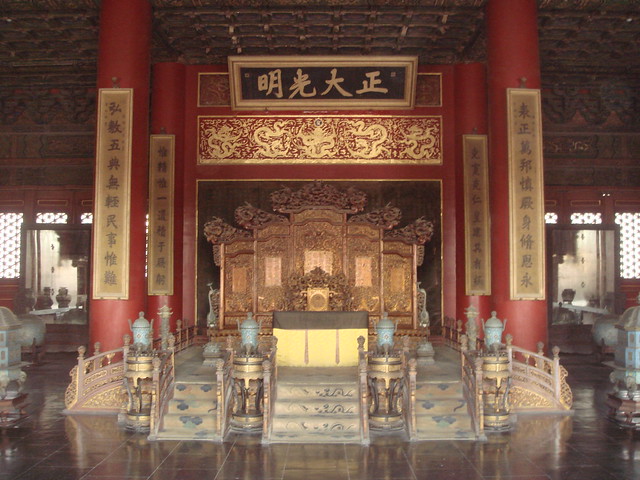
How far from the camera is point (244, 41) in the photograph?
9133mm

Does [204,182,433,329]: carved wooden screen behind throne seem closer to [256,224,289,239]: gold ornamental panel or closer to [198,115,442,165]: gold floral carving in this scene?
[256,224,289,239]: gold ornamental panel

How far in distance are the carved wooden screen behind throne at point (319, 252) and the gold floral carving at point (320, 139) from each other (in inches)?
30.8

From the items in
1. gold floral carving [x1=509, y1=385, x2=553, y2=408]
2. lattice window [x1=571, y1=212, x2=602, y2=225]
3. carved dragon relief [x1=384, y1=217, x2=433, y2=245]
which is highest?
lattice window [x1=571, y1=212, x2=602, y2=225]

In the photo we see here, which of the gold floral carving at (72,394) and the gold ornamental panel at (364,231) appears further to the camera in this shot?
the gold ornamental panel at (364,231)

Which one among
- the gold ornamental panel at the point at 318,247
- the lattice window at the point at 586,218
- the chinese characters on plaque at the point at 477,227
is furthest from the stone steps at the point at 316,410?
the lattice window at the point at 586,218

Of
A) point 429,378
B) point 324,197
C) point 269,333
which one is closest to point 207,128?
point 324,197

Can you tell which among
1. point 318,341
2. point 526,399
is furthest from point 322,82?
point 526,399

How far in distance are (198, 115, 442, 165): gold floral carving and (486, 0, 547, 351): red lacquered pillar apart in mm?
1848

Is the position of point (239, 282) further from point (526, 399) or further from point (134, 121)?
point (526, 399)

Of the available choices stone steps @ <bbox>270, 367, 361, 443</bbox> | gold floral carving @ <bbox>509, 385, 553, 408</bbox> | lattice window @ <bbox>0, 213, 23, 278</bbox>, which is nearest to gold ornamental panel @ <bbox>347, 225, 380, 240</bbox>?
stone steps @ <bbox>270, 367, 361, 443</bbox>

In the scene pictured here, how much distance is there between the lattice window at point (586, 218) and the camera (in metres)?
10.5

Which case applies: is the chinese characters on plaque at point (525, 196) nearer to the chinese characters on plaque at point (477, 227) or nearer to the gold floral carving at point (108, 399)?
the chinese characters on plaque at point (477, 227)

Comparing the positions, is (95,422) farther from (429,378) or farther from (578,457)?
(578,457)

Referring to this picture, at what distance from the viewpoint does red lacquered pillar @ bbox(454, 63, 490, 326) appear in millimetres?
8961
